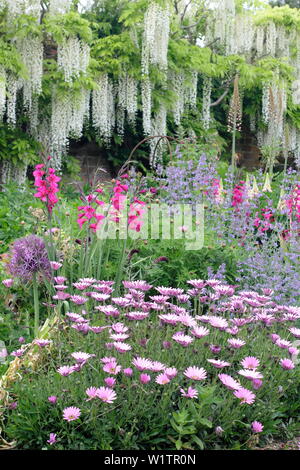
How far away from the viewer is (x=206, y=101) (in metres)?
9.27

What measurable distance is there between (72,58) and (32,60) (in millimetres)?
496

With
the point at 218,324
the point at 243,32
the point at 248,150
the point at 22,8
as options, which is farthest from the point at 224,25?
the point at 218,324

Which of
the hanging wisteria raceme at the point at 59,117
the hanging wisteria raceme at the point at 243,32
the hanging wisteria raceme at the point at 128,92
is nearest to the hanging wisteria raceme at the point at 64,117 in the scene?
the hanging wisteria raceme at the point at 59,117

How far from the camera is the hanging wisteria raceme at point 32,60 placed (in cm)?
682

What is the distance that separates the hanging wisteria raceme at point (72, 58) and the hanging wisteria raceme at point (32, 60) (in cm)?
27

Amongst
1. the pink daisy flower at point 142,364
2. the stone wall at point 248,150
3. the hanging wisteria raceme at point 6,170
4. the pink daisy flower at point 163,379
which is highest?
the stone wall at point 248,150

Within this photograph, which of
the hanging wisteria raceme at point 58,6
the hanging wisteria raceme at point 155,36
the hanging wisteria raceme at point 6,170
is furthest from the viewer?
the hanging wisteria raceme at point 155,36

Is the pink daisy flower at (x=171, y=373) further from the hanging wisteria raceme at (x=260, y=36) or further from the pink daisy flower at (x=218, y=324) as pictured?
the hanging wisteria raceme at (x=260, y=36)

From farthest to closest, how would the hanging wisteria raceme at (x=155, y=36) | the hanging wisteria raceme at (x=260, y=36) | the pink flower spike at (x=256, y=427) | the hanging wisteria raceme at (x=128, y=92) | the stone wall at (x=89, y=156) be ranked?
the hanging wisteria raceme at (x=260, y=36) < the stone wall at (x=89, y=156) < the hanging wisteria raceme at (x=128, y=92) < the hanging wisteria raceme at (x=155, y=36) < the pink flower spike at (x=256, y=427)

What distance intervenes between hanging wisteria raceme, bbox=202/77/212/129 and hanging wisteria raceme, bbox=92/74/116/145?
6.20ft

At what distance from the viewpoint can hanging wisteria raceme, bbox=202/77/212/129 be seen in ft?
30.3

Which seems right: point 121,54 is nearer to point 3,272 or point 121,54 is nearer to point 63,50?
point 63,50

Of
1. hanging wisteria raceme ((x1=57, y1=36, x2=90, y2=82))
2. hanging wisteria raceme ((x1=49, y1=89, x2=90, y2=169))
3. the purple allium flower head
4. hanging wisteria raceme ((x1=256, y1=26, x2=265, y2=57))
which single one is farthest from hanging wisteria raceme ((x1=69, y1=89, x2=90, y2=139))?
the purple allium flower head

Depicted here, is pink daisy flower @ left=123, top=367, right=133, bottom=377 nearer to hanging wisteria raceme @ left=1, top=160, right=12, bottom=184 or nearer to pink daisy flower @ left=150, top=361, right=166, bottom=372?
pink daisy flower @ left=150, top=361, right=166, bottom=372
